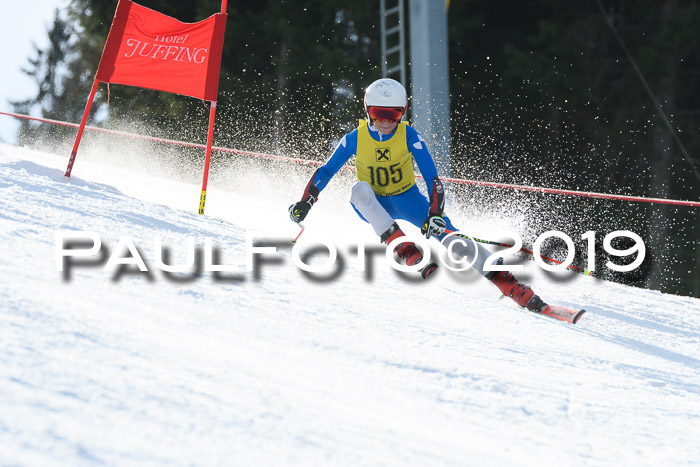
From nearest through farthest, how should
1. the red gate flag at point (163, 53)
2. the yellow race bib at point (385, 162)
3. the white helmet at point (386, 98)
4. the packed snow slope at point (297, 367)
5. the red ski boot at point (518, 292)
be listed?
the packed snow slope at point (297, 367)
the red ski boot at point (518, 292)
the white helmet at point (386, 98)
the yellow race bib at point (385, 162)
the red gate flag at point (163, 53)

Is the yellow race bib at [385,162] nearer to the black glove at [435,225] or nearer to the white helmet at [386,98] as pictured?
the white helmet at [386,98]

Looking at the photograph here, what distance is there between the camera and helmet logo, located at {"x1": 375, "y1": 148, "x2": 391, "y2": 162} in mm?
4191

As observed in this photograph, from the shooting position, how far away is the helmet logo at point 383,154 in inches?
165

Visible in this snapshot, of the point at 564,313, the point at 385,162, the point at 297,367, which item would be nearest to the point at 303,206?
the point at 385,162

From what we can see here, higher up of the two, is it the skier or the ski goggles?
the ski goggles

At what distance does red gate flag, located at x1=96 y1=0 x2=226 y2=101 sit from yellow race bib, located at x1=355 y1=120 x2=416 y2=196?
1.73 m

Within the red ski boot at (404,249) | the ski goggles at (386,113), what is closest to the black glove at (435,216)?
the red ski boot at (404,249)

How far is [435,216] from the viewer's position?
3.93 metres

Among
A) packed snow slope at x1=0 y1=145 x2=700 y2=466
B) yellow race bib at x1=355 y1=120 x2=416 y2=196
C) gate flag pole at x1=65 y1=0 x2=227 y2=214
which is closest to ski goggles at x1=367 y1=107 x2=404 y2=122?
yellow race bib at x1=355 y1=120 x2=416 y2=196

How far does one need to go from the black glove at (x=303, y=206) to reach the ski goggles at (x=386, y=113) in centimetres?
50

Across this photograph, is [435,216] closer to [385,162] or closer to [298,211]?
[385,162]

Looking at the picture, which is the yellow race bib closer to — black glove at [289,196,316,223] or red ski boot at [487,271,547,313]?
black glove at [289,196,316,223]

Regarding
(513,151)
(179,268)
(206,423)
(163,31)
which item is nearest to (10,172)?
(163,31)

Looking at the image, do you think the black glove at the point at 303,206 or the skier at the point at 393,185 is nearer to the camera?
the skier at the point at 393,185
